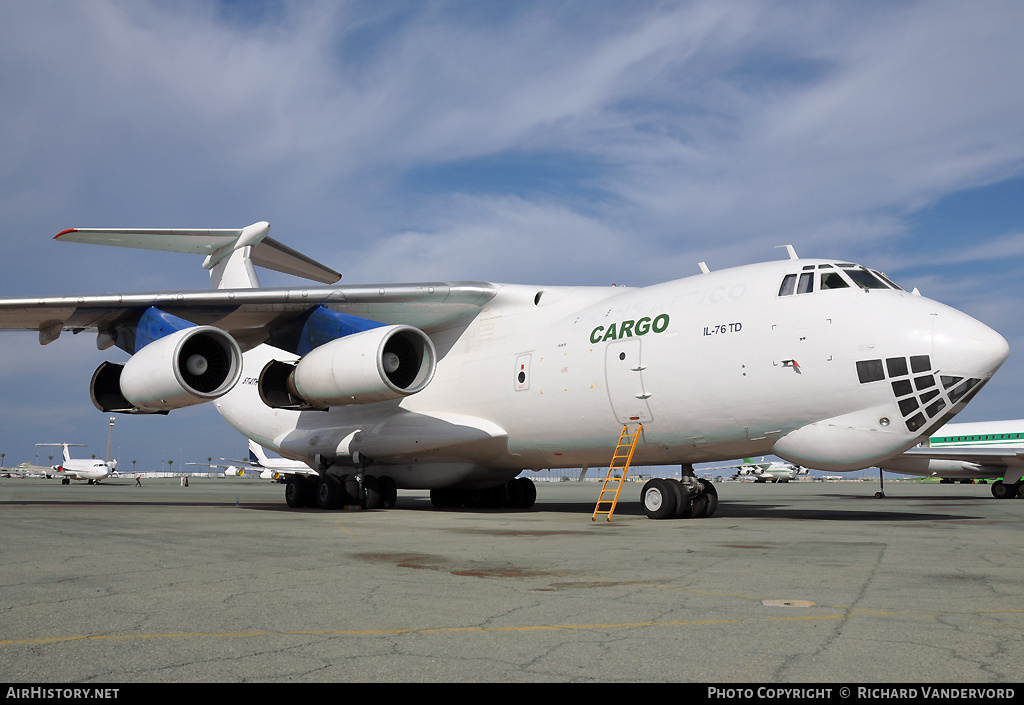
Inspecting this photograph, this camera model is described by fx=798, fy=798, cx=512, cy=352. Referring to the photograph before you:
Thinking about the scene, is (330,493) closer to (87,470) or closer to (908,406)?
(908,406)

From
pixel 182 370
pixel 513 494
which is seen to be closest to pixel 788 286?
pixel 513 494

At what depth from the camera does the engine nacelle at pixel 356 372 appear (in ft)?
40.8

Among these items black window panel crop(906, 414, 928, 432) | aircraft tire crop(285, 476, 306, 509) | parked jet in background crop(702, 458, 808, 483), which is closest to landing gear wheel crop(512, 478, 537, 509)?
aircraft tire crop(285, 476, 306, 509)

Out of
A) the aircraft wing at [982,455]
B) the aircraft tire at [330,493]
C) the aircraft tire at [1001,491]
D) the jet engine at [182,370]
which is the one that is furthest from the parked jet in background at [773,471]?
the jet engine at [182,370]

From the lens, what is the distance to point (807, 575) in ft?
17.8

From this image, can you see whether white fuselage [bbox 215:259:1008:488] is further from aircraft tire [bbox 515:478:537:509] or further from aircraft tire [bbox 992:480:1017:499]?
aircraft tire [bbox 992:480:1017:499]

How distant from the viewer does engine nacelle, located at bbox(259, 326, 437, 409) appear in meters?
12.4

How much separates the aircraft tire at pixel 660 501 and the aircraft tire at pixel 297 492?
7627 mm

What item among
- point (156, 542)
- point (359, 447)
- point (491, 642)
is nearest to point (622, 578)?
point (491, 642)

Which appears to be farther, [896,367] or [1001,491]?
[1001,491]

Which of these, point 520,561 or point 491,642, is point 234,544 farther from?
point 491,642

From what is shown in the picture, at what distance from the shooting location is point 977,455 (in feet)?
81.6

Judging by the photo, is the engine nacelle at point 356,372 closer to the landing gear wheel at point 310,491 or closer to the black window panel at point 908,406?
the landing gear wheel at point 310,491

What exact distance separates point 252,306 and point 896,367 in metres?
10.4
